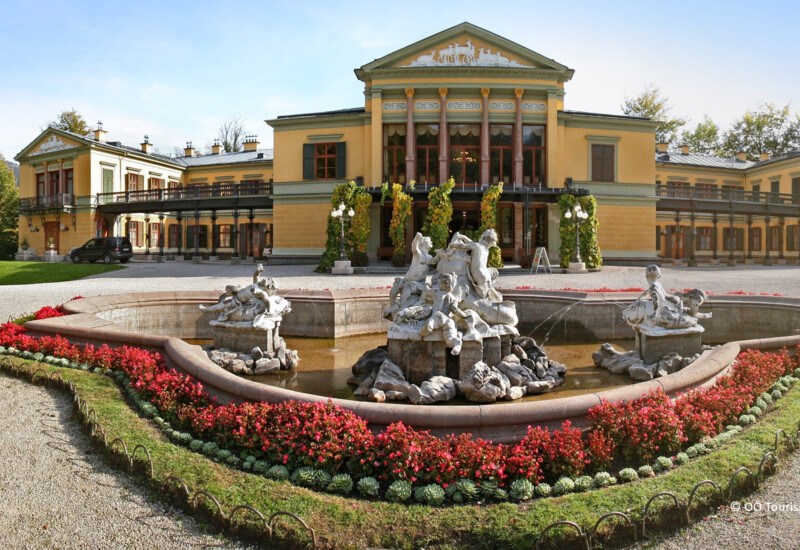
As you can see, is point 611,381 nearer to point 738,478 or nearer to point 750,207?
point 738,478

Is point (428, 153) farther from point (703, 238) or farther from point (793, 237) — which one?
point (793, 237)

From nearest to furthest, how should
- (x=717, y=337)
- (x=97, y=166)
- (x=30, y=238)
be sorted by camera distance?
(x=717, y=337) < (x=97, y=166) < (x=30, y=238)

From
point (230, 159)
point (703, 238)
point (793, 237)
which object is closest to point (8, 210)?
point (230, 159)

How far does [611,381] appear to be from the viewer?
7.18 metres

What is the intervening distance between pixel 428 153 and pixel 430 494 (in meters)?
25.7

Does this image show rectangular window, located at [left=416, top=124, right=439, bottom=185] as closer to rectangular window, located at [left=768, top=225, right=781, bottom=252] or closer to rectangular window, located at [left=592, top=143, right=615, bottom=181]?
rectangular window, located at [left=592, top=143, right=615, bottom=181]

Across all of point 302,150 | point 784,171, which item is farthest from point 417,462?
point 784,171

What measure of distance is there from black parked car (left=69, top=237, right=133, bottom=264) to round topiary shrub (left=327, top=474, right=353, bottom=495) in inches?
1223

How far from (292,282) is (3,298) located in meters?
7.66

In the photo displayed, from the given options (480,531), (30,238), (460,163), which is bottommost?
(480,531)

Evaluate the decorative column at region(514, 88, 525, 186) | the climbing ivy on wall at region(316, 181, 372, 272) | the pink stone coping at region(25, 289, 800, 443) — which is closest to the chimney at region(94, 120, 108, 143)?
the climbing ivy on wall at region(316, 181, 372, 272)

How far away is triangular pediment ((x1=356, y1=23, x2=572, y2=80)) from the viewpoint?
27422mm

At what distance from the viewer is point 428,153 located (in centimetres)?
2827

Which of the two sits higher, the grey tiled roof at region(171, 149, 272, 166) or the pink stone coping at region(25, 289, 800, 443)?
the grey tiled roof at region(171, 149, 272, 166)
